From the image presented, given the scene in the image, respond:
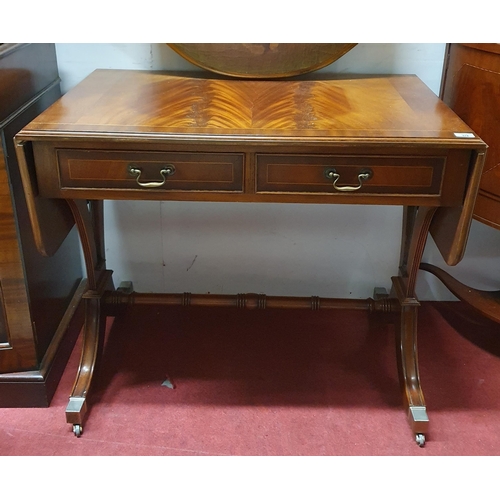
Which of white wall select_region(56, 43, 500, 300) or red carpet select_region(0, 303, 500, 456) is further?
white wall select_region(56, 43, 500, 300)

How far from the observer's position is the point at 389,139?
125 cm

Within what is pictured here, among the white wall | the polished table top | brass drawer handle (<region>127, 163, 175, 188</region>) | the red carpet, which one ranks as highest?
the polished table top

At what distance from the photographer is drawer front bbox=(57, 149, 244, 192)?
129 centimetres

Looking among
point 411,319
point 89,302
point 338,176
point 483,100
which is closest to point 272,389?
point 411,319

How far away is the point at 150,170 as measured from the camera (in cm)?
131

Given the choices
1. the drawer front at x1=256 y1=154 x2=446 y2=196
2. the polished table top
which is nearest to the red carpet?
the drawer front at x1=256 y1=154 x2=446 y2=196

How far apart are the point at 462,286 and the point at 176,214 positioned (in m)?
1.02

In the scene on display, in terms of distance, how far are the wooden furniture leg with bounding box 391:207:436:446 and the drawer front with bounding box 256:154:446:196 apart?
0.22 m

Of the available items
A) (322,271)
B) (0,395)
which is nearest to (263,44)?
(322,271)

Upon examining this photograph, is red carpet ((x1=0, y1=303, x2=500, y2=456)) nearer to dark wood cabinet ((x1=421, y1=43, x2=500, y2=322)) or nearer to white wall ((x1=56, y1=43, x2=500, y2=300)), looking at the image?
white wall ((x1=56, y1=43, x2=500, y2=300))

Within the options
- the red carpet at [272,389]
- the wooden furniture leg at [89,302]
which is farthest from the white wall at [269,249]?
the wooden furniture leg at [89,302]

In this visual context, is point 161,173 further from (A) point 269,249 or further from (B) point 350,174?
(A) point 269,249

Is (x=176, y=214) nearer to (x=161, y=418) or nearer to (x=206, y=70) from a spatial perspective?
(x=206, y=70)

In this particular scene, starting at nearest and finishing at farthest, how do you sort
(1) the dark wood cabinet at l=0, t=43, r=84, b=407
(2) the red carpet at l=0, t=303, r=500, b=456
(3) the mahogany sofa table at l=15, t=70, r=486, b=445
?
(3) the mahogany sofa table at l=15, t=70, r=486, b=445 → (1) the dark wood cabinet at l=0, t=43, r=84, b=407 → (2) the red carpet at l=0, t=303, r=500, b=456
